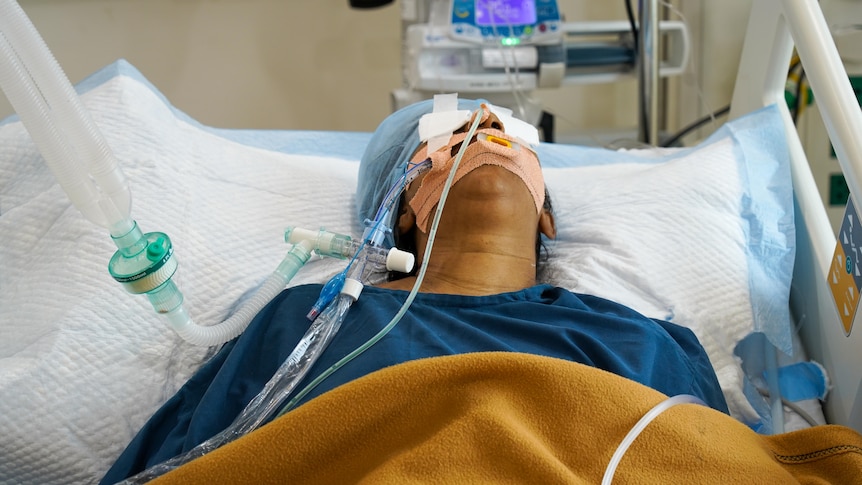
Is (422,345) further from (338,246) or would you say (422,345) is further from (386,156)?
(386,156)

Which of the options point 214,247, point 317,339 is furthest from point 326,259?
point 317,339

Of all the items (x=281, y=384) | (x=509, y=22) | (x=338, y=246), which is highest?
(x=509, y=22)

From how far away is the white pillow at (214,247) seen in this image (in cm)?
122

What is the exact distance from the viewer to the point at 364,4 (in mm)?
2352

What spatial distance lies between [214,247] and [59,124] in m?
0.70

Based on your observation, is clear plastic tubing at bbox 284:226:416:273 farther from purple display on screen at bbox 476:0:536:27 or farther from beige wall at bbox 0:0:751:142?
beige wall at bbox 0:0:751:142

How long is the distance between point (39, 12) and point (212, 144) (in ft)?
4.35

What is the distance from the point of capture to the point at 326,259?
4.99ft

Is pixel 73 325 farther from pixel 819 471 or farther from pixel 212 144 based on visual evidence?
pixel 819 471

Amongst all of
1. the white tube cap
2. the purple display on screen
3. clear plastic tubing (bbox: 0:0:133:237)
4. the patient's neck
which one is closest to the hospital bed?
the patient's neck

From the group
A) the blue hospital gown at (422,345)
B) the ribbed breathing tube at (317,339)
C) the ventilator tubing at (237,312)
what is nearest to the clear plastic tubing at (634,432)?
the blue hospital gown at (422,345)

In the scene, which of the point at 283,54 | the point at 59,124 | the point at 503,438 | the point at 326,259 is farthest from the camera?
the point at 283,54

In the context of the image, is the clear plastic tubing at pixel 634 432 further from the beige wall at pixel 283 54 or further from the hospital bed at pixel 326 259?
the beige wall at pixel 283 54

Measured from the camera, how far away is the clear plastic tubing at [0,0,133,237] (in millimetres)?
748
